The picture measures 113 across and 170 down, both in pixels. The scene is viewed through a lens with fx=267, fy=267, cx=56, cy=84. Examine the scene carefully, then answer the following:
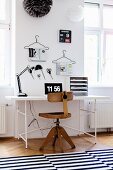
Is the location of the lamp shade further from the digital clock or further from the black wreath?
the digital clock

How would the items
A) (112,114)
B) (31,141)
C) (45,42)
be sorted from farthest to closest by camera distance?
(112,114)
(45,42)
(31,141)

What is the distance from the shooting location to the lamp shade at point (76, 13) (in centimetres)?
461

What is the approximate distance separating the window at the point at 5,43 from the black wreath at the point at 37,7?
1.50 ft

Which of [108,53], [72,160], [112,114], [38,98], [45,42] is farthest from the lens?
[108,53]

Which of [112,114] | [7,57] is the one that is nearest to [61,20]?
[7,57]

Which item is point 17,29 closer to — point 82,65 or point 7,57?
point 7,57

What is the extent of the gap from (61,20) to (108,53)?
128cm

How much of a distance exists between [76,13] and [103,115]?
6.34ft

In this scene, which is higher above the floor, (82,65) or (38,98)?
(82,65)

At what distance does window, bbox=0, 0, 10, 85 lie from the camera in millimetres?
4727

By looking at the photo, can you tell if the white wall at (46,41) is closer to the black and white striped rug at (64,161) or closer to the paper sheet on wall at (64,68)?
the paper sheet on wall at (64,68)

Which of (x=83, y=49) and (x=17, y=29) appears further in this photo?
(x=83, y=49)

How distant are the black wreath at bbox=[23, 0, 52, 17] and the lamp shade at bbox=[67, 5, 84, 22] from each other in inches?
16.0

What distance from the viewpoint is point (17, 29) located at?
4496 mm
